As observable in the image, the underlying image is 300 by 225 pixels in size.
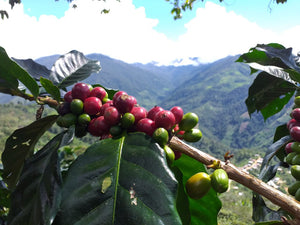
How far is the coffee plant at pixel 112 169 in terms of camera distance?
0.74m

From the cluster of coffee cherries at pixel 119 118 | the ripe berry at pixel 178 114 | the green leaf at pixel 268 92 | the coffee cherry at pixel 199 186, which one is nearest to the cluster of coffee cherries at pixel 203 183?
the coffee cherry at pixel 199 186

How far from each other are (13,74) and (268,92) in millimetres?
1736

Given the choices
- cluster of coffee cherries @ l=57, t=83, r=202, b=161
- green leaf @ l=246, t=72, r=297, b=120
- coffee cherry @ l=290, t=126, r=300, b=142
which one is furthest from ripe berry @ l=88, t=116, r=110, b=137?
green leaf @ l=246, t=72, r=297, b=120

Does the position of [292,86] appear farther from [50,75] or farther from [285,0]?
[285,0]

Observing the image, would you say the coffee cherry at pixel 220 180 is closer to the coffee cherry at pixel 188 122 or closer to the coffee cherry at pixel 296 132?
the coffee cherry at pixel 188 122

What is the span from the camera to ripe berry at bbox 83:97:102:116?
1.13 m

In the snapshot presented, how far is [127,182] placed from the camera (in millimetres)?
766

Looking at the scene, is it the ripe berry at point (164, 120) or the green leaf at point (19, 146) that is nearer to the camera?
the ripe berry at point (164, 120)

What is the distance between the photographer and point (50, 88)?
111cm

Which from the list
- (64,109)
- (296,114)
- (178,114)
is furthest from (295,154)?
(64,109)

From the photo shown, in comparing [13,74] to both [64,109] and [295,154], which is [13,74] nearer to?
[64,109]

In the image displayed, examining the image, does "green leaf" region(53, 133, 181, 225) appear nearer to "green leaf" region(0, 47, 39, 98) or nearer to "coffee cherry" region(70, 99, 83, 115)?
"coffee cherry" region(70, 99, 83, 115)

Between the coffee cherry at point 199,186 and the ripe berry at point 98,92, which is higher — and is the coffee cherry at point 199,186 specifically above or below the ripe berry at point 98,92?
below

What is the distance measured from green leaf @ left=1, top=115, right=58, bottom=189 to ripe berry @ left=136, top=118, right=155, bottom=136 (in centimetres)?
40
